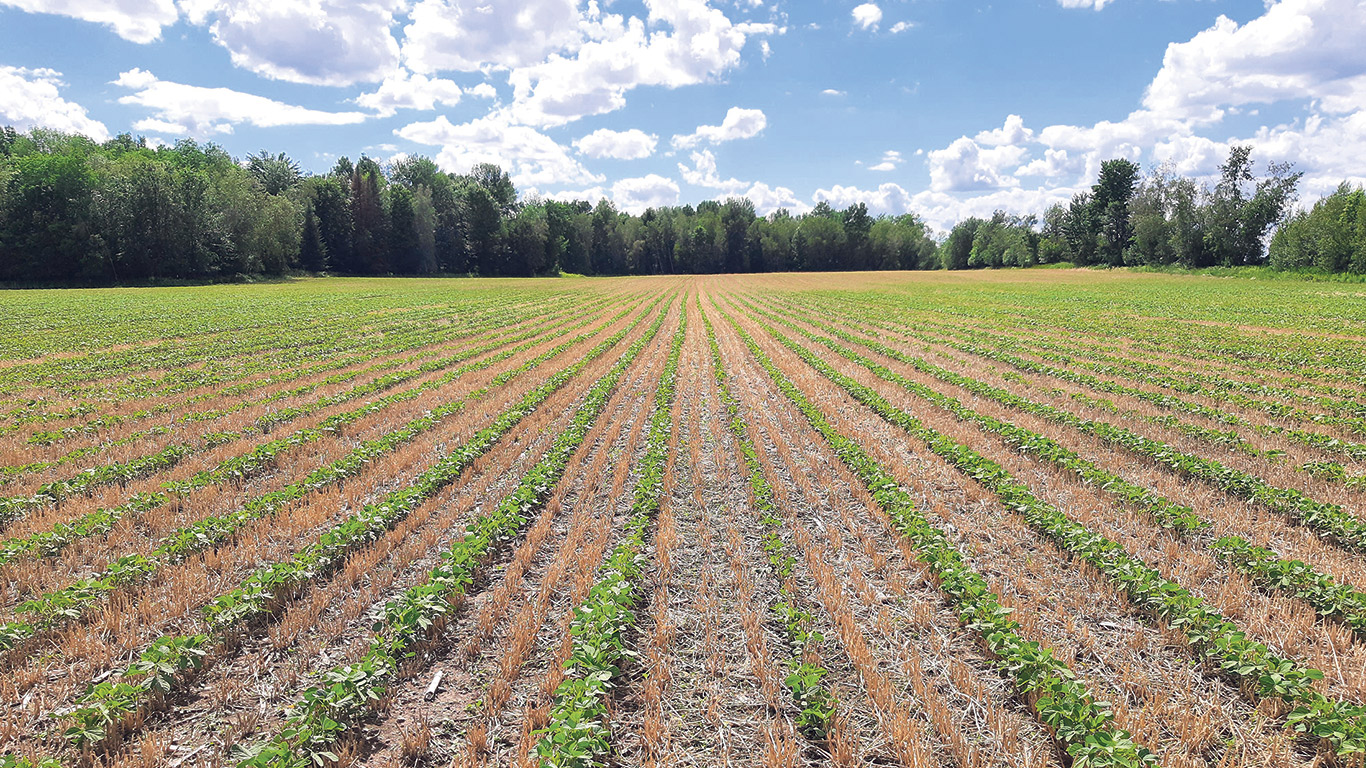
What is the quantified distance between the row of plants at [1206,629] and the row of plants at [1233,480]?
2658 mm

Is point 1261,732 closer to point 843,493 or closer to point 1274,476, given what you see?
point 843,493

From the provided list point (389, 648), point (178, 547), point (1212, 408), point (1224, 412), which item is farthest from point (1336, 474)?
point (178, 547)

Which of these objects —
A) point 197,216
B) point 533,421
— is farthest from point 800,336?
point 197,216

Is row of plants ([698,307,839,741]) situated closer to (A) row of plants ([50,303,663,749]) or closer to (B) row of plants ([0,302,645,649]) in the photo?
(A) row of plants ([50,303,663,749])

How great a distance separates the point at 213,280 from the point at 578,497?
269 feet

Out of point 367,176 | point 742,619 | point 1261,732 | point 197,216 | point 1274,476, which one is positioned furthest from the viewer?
point 367,176

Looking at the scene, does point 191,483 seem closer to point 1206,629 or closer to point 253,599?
point 253,599

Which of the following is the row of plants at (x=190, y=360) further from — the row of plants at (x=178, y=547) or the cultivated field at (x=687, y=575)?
the row of plants at (x=178, y=547)

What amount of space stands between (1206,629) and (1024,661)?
6.28ft

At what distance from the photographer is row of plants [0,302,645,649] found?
542 centimetres

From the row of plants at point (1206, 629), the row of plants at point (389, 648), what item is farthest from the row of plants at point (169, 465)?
the row of plants at point (1206, 629)

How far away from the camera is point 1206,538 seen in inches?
284

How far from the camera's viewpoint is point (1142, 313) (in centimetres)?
3372

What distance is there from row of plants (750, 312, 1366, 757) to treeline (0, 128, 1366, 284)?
70532 millimetres
